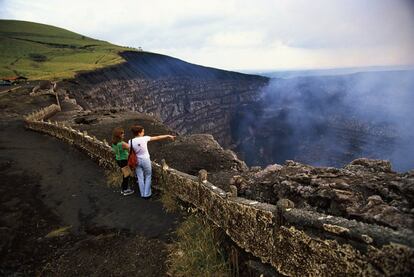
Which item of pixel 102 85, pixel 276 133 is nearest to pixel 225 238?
pixel 102 85

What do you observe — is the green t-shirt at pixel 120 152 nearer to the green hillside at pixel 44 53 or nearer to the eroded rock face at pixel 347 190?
the eroded rock face at pixel 347 190

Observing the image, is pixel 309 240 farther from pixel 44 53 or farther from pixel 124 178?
pixel 44 53

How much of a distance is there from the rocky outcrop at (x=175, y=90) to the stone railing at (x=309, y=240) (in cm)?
5546

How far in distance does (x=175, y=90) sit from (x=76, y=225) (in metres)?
80.0

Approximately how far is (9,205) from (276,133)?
91.7 meters

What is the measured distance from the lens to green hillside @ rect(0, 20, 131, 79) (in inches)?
3039

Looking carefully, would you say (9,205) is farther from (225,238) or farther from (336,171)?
(336,171)

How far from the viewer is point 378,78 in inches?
4397

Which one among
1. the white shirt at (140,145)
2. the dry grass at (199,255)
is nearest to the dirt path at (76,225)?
the dry grass at (199,255)

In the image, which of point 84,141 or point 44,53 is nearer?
point 84,141

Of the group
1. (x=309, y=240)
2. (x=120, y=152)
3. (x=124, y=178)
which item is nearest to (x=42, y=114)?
(x=124, y=178)

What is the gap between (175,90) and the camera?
88375 mm

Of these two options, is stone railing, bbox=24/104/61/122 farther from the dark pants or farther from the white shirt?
the white shirt

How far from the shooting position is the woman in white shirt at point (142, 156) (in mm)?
10570
